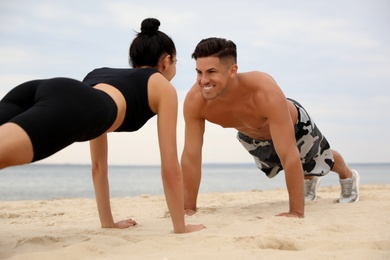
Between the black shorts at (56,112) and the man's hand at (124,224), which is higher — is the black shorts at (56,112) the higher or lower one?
the higher one

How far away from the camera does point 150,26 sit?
10.2 feet

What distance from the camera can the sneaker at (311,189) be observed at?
548 cm

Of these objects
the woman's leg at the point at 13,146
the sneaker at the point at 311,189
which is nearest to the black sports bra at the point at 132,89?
the woman's leg at the point at 13,146

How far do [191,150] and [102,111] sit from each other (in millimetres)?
1744

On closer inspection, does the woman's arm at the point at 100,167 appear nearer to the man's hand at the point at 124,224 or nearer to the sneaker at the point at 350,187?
the man's hand at the point at 124,224

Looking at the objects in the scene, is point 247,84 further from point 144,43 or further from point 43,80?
point 43,80

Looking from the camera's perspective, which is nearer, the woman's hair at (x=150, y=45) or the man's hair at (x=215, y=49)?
the woman's hair at (x=150, y=45)

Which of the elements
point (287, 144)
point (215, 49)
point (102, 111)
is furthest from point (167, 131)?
point (287, 144)

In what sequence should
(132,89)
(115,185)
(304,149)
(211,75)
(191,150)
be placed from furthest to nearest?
(115,185)
(304,149)
(191,150)
(211,75)
(132,89)

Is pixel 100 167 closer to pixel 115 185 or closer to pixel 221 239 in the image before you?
pixel 221 239

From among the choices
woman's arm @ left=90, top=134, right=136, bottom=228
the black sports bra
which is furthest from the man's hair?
woman's arm @ left=90, top=134, right=136, bottom=228

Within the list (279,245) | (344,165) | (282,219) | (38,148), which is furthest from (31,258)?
(344,165)

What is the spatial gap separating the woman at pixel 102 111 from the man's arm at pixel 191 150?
0.97m

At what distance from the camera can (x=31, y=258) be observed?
8.21 ft
